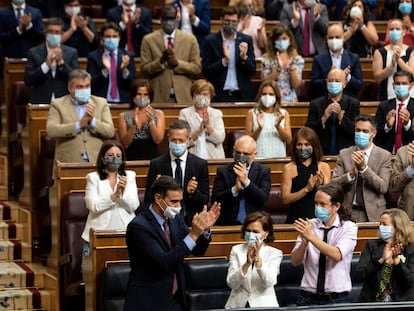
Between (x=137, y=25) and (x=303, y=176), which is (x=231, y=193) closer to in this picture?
(x=303, y=176)

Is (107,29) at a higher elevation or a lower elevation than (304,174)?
higher

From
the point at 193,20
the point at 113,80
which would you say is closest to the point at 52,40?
the point at 113,80

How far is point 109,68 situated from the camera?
349 inches

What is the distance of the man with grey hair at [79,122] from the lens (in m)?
7.76

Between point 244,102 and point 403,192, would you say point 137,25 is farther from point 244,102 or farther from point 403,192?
point 403,192

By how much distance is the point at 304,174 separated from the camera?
734 cm

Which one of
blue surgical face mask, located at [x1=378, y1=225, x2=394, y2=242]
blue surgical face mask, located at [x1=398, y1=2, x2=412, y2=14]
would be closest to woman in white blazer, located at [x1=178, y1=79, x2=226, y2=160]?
blue surgical face mask, located at [x1=378, y1=225, x2=394, y2=242]

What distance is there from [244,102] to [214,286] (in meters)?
2.62

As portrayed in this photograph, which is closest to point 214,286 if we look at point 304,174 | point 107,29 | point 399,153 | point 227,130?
point 304,174

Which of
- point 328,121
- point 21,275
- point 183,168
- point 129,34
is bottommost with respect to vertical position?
point 21,275

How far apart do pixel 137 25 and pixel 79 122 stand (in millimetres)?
2346

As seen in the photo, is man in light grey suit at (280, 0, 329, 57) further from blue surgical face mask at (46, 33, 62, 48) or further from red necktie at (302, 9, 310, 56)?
blue surgical face mask at (46, 33, 62, 48)

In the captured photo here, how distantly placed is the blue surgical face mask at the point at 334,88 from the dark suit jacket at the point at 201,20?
1.81m

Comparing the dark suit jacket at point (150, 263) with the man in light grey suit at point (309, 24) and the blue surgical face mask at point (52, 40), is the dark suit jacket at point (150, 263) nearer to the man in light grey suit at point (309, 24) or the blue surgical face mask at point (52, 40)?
the blue surgical face mask at point (52, 40)
